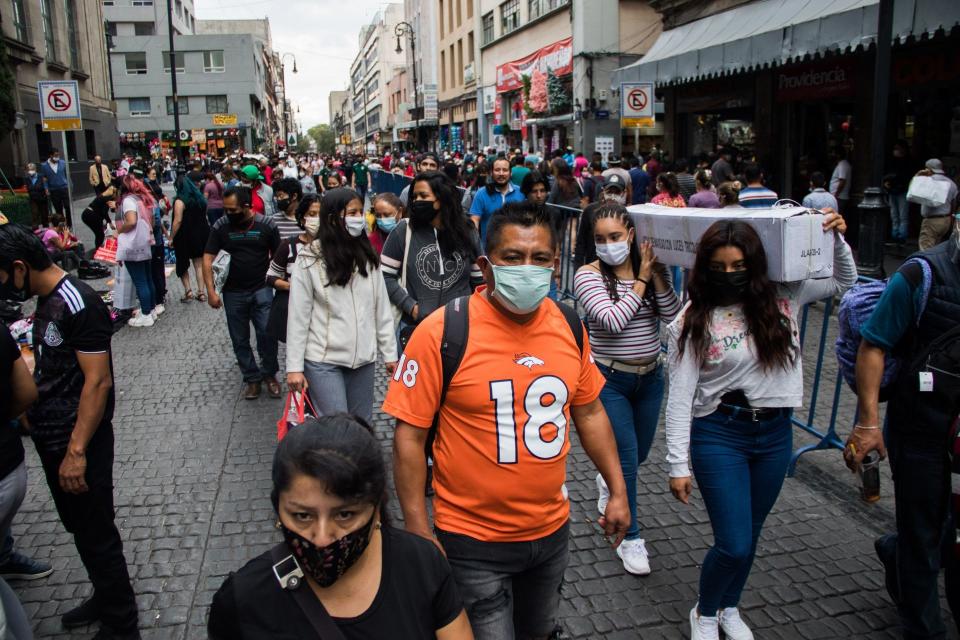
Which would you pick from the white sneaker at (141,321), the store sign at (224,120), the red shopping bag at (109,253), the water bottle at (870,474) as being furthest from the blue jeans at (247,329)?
the store sign at (224,120)

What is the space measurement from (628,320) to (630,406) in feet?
1.60

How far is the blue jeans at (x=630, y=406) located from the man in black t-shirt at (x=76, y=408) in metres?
2.35

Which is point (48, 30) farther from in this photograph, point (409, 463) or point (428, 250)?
point (409, 463)

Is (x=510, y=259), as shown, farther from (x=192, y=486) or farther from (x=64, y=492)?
(x=192, y=486)

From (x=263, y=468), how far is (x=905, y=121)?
13116 millimetres

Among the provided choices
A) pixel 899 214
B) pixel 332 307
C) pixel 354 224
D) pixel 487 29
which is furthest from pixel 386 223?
pixel 487 29

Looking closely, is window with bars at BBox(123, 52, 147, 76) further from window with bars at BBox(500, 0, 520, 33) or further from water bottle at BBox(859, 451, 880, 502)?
water bottle at BBox(859, 451, 880, 502)

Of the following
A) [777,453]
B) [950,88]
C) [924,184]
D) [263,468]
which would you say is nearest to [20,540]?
[263,468]

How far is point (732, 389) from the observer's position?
10.6ft

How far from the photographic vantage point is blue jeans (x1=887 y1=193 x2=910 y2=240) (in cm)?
1366

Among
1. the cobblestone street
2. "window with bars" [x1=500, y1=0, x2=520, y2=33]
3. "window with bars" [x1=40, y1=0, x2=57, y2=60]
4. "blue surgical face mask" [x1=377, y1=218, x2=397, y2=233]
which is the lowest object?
the cobblestone street

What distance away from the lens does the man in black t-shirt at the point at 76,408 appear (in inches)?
132

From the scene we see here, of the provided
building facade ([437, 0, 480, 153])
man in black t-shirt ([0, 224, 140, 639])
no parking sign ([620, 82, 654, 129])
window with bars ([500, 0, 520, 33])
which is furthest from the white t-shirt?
building facade ([437, 0, 480, 153])

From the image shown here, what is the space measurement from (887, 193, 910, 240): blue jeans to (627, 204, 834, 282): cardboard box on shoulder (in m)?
11.7
